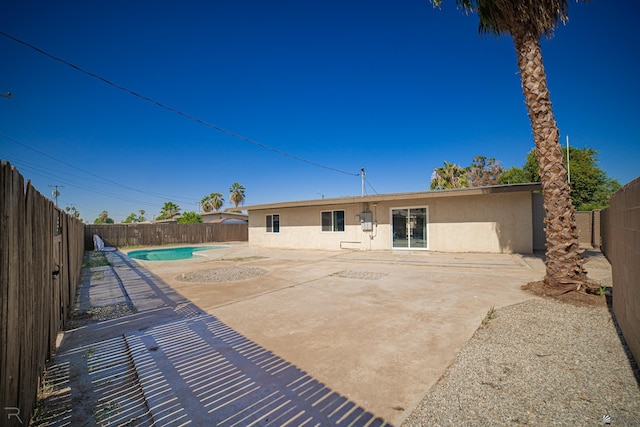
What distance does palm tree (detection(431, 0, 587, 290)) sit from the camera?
5547 mm

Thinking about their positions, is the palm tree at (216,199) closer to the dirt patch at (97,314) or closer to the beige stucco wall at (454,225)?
the beige stucco wall at (454,225)

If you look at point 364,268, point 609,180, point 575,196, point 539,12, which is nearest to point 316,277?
point 364,268

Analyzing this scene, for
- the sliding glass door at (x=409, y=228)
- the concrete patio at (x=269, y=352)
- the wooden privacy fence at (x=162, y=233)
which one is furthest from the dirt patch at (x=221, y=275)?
the wooden privacy fence at (x=162, y=233)

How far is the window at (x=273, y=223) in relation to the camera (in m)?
18.0

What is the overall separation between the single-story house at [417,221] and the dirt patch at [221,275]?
6.72 meters

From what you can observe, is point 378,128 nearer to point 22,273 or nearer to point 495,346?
point 495,346

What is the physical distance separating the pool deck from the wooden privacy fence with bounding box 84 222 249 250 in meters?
17.8

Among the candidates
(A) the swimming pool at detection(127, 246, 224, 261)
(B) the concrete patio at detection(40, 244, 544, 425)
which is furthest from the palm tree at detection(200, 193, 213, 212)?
(B) the concrete patio at detection(40, 244, 544, 425)

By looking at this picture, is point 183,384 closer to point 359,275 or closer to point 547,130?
point 359,275

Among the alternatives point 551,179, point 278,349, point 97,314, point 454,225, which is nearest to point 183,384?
point 278,349

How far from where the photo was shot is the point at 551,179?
19.1ft

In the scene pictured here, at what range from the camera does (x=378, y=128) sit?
2036 centimetres

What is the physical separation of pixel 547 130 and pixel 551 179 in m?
1.09

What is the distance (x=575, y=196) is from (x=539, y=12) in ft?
75.5
